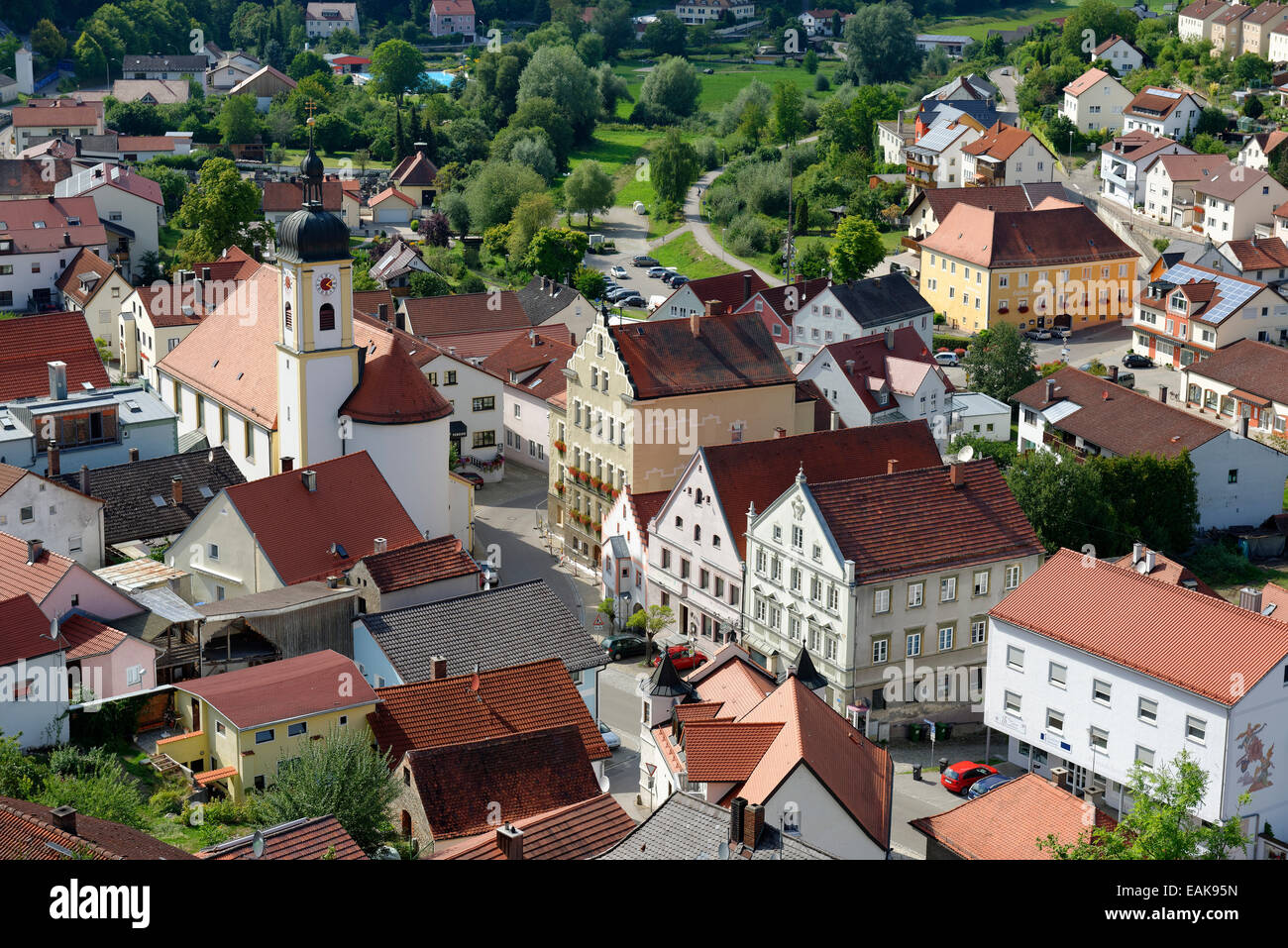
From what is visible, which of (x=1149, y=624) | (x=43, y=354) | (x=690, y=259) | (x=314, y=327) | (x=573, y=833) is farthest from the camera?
(x=690, y=259)

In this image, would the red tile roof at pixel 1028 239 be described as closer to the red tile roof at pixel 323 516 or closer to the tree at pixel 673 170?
the tree at pixel 673 170

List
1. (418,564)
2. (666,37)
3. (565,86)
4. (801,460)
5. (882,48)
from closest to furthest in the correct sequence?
(418,564), (801,460), (565,86), (882,48), (666,37)

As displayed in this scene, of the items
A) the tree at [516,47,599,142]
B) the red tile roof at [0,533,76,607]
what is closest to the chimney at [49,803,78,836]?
the red tile roof at [0,533,76,607]

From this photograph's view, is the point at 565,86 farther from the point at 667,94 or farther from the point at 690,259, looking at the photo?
the point at 690,259

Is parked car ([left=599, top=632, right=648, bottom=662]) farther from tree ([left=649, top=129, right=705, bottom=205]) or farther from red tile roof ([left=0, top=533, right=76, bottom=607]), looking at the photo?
tree ([left=649, top=129, right=705, bottom=205])

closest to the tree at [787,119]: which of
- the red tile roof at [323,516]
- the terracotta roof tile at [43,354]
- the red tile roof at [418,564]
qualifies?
the terracotta roof tile at [43,354]

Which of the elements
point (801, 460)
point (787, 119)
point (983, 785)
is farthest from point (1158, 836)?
point (787, 119)
